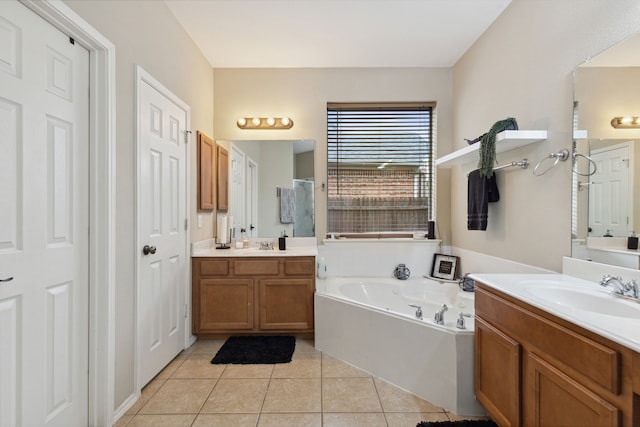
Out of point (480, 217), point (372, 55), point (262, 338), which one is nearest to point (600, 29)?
point (480, 217)

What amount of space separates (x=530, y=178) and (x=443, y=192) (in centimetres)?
125

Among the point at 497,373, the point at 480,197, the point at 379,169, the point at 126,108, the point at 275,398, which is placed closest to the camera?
the point at 497,373

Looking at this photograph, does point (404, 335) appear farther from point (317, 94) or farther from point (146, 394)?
point (317, 94)

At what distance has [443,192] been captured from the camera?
3311mm

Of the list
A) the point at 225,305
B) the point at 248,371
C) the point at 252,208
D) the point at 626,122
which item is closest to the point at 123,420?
the point at 248,371

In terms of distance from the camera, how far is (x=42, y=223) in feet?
4.43

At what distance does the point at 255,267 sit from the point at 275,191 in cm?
89

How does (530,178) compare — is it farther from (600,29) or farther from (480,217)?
(600,29)

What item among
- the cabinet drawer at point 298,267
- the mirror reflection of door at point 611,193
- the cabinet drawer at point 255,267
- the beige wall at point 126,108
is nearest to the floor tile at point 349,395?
the cabinet drawer at point 298,267

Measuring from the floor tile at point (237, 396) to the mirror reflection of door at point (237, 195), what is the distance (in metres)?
1.51

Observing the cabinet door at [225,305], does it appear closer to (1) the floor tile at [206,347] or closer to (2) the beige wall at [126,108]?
(1) the floor tile at [206,347]

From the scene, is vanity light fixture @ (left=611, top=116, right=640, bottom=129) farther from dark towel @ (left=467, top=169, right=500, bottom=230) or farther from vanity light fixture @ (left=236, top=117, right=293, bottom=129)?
vanity light fixture @ (left=236, top=117, right=293, bottom=129)

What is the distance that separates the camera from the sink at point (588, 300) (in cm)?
124

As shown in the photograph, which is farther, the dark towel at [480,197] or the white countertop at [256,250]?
the white countertop at [256,250]
